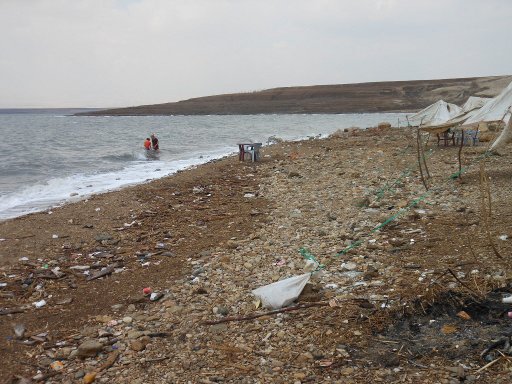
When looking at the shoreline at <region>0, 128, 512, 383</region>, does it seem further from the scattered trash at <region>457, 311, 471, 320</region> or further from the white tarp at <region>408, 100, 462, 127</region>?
the white tarp at <region>408, 100, 462, 127</region>

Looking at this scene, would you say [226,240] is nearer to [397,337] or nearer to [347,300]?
[347,300]

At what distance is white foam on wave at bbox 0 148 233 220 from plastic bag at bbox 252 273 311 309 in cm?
882

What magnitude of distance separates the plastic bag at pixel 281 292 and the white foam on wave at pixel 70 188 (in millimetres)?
8816

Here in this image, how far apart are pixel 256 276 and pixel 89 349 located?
2.09 m

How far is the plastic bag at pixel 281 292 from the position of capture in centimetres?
467

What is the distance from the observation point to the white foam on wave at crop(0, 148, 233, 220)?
41.2 feet

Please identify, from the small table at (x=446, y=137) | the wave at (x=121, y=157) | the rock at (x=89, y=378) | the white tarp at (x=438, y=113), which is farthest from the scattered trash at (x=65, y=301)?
the wave at (x=121, y=157)

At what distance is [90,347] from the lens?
426cm

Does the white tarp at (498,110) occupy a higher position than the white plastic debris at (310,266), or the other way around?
the white tarp at (498,110)

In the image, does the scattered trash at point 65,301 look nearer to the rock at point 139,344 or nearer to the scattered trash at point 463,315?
the rock at point 139,344

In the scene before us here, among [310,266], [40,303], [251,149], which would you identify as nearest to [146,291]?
[40,303]

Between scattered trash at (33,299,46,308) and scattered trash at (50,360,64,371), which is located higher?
scattered trash at (50,360,64,371)

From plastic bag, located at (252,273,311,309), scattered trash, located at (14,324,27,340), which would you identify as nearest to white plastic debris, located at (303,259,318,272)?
plastic bag, located at (252,273,311,309)

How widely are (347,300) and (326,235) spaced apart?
2314mm
